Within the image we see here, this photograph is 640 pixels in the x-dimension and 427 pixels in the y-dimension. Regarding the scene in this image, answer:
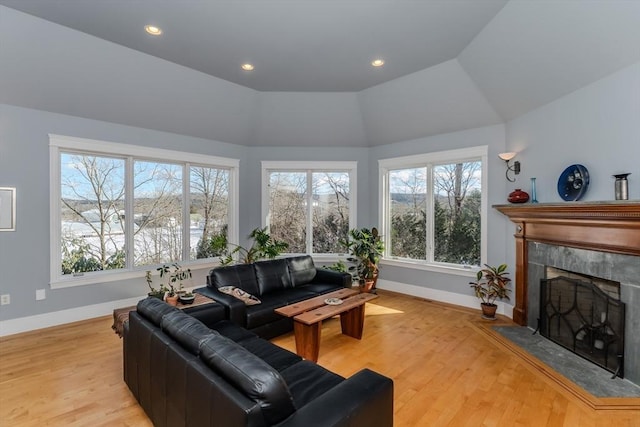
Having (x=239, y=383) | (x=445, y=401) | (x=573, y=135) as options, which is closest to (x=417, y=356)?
(x=445, y=401)

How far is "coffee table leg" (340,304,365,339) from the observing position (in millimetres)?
3662

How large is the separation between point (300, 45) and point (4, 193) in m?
4.11

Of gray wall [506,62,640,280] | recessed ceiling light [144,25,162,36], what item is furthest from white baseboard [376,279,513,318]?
recessed ceiling light [144,25,162,36]

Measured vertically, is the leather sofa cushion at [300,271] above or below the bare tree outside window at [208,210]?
below

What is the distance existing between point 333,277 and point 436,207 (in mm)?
2327

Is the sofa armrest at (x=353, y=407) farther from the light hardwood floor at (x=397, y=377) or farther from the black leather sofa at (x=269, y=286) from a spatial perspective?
the black leather sofa at (x=269, y=286)

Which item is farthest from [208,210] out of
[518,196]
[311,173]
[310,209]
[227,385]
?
[518,196]

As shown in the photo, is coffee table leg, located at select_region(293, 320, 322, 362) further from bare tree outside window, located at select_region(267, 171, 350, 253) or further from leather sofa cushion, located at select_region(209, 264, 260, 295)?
bare tree outside window, located at select_region(267, 171, 350, 253)

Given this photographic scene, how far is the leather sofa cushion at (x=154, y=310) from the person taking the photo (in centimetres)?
211

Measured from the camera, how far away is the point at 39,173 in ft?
12.9

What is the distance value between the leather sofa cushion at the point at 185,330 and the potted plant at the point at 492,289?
4.06 m

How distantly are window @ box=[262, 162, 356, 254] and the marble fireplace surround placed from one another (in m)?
2.98

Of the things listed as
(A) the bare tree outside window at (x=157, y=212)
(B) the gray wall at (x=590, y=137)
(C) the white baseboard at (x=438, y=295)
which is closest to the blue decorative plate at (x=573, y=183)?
(B) the gray wall at (x=590, y=137)

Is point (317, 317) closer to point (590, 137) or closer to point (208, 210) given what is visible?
point (590, 137)
